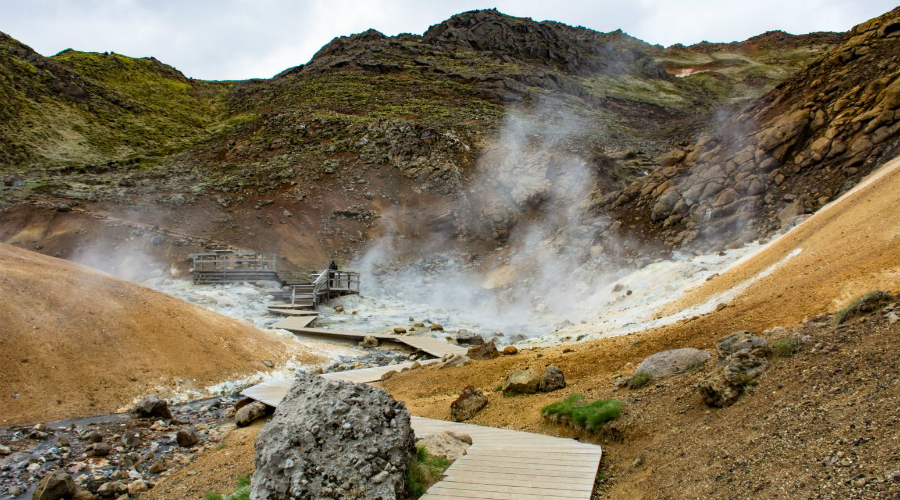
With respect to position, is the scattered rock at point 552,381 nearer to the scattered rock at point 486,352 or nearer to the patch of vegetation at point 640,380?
the patch of vegetation at point 640,380

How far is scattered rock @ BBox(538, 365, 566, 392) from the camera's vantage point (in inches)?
305

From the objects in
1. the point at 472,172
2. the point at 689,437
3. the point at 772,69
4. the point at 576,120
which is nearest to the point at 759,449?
the point at 689,437

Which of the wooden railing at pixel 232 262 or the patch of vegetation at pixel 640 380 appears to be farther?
the wooden railing at pixel 232 262

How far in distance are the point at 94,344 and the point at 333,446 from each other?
816 centimetres

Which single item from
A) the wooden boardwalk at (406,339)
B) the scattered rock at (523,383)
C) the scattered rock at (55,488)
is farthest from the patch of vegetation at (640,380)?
the wooden boardwalk at (406,339)

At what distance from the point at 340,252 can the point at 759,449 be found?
26574 mm

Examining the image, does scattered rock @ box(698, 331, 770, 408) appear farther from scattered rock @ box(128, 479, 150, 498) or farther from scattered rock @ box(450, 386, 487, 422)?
scattered rock @ box(128, 479, 150, 498)

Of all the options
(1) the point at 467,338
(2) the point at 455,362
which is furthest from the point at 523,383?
(1) the point at 467,338

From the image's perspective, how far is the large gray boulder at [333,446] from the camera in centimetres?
401

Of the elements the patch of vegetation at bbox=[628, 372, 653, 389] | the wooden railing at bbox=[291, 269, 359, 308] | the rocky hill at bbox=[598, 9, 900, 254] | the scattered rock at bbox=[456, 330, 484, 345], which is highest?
the rocky hill at bbox=[598, 9, 900, 254]

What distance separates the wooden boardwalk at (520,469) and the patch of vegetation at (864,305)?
3.15m

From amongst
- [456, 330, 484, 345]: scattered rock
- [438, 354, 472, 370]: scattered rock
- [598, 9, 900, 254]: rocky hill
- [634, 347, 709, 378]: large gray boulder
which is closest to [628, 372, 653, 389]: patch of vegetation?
[634, 347, 709, 378]: large gray boulder

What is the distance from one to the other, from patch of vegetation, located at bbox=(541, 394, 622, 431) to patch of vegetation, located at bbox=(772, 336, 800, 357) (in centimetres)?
164

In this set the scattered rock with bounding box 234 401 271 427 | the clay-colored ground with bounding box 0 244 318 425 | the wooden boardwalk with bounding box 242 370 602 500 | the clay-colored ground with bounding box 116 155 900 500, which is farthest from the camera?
the clay-colored ground with bounding box 0 244 318 425
